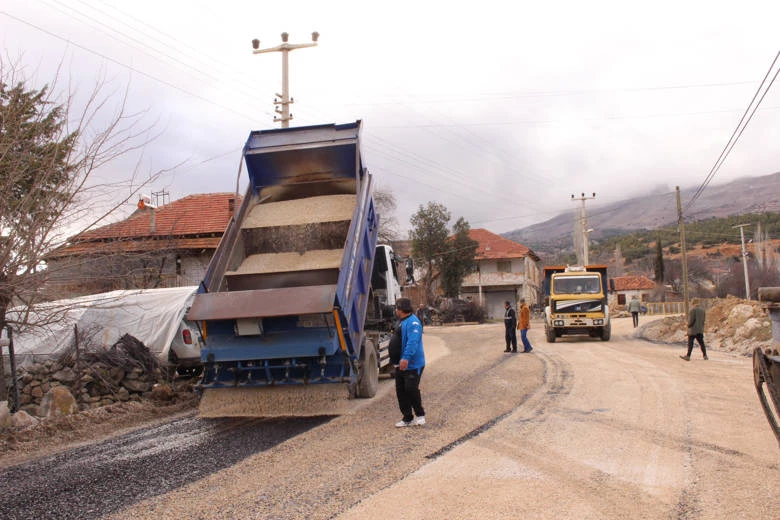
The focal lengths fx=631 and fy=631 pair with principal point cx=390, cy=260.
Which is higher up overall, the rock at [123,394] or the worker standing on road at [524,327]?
the worker standing on road at [524,327]

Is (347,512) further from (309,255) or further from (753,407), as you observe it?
(753,407)

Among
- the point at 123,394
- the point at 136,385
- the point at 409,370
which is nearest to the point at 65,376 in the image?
the point at 123,394

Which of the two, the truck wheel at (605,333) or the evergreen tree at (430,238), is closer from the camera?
the truck wheel at (605,333)

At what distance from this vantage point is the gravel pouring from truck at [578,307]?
20281 millimetres

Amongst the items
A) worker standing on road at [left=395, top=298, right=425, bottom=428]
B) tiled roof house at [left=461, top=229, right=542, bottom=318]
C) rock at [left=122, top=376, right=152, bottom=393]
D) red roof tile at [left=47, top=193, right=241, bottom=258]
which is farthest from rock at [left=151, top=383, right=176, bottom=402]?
tiled roof house at [left=461, top=229, right=542, bottom=318]

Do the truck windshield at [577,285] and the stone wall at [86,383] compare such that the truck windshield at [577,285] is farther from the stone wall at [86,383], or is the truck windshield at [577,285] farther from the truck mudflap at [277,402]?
the stone wall at [86,383]

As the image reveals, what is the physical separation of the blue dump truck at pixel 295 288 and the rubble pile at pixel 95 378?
2626 mm

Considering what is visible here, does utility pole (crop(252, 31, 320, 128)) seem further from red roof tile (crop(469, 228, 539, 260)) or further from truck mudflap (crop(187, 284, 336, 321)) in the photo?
red roof tile (crop(469, 228, 539, 260))

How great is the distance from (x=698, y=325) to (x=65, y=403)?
40.7 feet

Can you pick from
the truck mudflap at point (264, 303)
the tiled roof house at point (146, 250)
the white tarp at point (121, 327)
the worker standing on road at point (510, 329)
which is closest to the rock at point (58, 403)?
the tiled roof house at point (146, 250)

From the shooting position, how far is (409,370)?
288 inches

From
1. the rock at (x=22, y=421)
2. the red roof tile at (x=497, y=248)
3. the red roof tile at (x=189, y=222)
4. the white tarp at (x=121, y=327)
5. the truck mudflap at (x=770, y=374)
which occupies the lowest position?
the rock at (x=22, y=421)

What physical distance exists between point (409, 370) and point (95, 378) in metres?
5.71

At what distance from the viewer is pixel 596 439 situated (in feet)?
20.4
